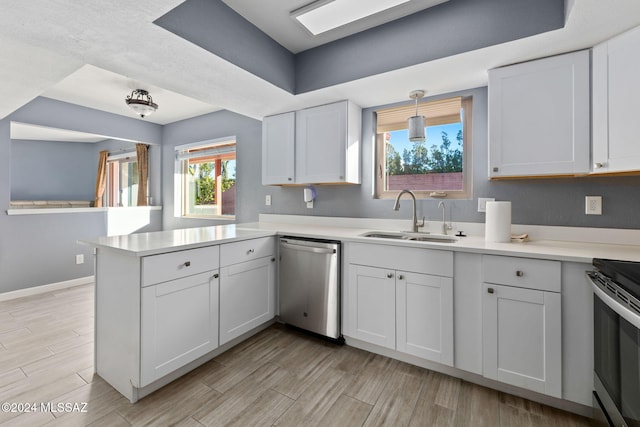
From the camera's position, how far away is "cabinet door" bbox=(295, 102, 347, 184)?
8.59 ft

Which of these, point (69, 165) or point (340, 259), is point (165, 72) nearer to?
point (340, 259)

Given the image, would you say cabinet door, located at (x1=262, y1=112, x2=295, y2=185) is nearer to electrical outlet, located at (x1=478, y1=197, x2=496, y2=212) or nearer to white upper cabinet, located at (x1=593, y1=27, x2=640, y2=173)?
electrical outlet, located at (x1=478, y1=197, x2=496, y2=212)

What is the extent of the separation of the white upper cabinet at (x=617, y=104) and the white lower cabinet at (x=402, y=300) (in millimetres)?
1019

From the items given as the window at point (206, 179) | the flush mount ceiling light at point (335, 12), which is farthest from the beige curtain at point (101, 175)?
the flush mount ceiling light at point (335, 12)

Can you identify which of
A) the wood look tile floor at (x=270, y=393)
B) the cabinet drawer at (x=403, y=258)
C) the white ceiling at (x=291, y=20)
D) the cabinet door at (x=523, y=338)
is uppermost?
the white ceiling at (x=291, y=20)

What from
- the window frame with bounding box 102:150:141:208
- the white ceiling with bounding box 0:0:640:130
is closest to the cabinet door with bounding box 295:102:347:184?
the white ceiling with bounding box 0:0:640:130

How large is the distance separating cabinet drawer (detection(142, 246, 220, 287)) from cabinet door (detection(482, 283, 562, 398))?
1768mm

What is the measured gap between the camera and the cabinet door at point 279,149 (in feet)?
9.59

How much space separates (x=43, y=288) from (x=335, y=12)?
4.51 m

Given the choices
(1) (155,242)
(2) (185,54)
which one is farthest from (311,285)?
(2) (185,54)

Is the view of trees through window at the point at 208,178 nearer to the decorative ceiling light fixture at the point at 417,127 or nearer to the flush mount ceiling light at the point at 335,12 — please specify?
the flush mount ceiling light at the point at 335,12

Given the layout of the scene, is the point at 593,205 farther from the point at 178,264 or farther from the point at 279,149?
the point at 178,264

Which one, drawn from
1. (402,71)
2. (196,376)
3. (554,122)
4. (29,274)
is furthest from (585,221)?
(29,274)

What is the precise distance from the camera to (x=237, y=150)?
3828 millimetres
